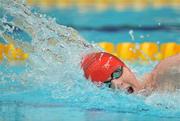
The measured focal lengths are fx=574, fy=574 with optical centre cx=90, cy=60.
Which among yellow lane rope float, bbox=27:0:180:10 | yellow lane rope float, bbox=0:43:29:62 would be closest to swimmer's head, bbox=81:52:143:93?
yellow lane rope float, bbox=0:43:29:62

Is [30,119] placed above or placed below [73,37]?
below

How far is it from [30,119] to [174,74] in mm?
807

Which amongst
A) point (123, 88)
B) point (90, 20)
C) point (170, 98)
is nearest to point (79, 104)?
point (123, 88)

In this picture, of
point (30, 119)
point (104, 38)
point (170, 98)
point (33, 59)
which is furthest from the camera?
point (104, 38)

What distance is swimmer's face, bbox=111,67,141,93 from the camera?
323cm

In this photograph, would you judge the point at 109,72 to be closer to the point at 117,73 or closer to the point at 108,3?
the point at 117,73

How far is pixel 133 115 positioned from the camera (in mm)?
3090

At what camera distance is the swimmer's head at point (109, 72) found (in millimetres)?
3244

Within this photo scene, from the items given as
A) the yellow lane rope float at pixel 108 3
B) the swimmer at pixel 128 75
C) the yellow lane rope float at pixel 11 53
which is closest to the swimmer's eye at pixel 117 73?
the swimmer at pixel 128 75

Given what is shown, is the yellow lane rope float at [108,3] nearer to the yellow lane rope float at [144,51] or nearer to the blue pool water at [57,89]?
the yellow lane rope float at [144,51]

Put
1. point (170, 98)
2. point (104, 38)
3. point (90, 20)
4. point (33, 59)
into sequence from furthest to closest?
point (90, 20)
point (104, 38)
point (33, 59)
point (170, 98)

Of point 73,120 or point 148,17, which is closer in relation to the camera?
point 73,120

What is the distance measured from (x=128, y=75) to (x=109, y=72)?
0.43 feet

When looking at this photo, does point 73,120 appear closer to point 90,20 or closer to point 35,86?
point 35,86
